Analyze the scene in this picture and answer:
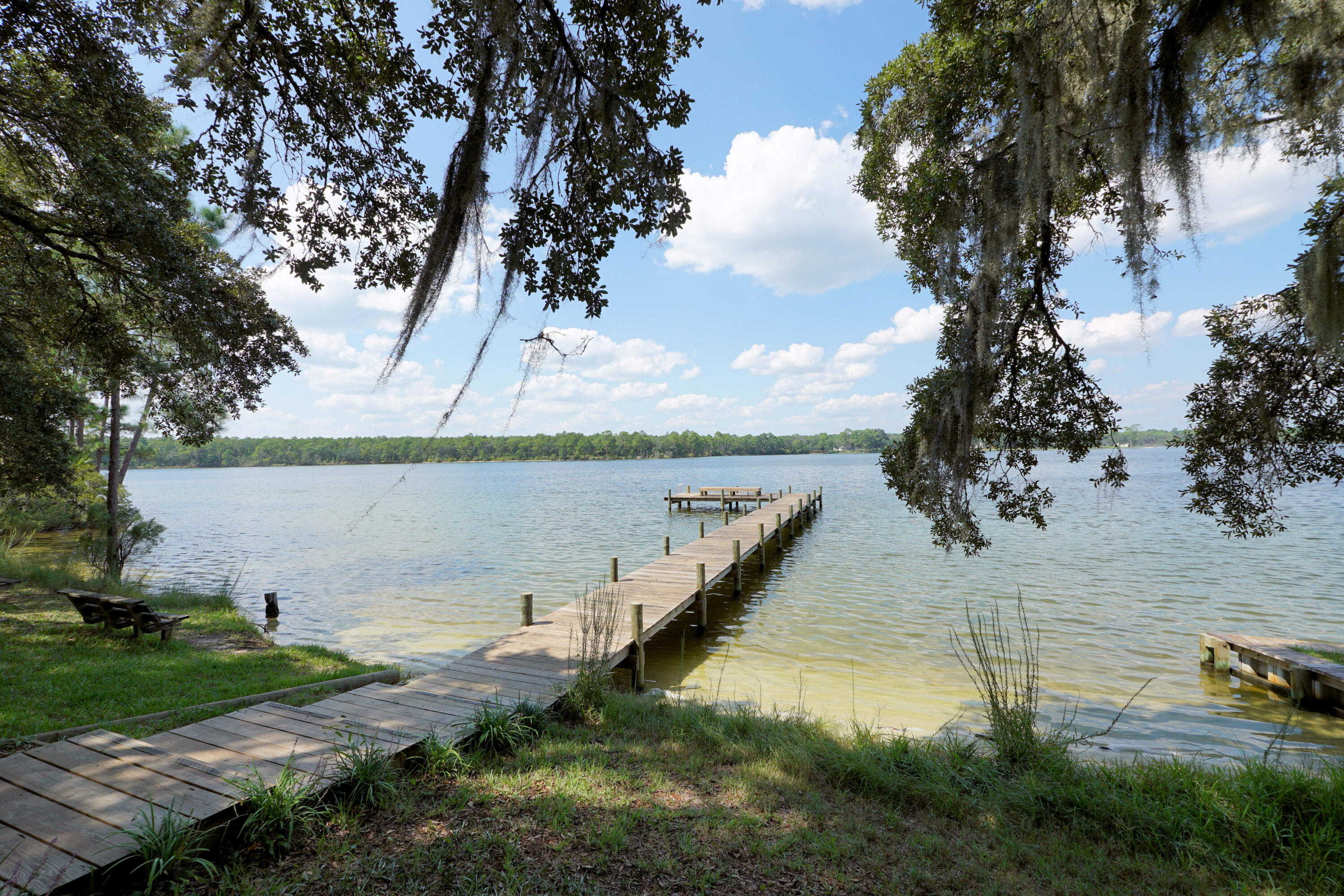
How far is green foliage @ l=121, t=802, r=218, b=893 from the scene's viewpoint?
2764 mm

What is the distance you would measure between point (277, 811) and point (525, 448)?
116 metres

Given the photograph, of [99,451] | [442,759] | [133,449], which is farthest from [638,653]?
[99,451]

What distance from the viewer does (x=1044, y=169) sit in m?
4.32

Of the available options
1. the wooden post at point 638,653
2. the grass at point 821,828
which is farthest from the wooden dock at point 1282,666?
the wooden post at point 638,653

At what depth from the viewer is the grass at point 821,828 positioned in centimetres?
296

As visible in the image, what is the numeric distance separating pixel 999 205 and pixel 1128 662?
8648mm

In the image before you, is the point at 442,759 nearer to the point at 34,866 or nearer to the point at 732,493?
the point at 34,866

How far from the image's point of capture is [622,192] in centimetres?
454

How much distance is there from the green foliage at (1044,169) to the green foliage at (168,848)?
5.78 meters

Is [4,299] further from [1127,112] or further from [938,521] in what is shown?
[1127,112]

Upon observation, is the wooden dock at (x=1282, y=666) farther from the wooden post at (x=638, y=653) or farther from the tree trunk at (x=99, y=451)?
the tree trunk at (x=99, y=451)

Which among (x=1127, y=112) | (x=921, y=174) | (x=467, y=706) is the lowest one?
(x=467, y=706)

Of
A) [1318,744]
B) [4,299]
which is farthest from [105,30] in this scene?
[1318,744]

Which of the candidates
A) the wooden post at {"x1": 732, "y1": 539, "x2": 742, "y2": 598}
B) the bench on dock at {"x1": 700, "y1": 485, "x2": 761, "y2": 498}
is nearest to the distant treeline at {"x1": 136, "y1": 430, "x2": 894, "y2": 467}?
the bench on dock at {"x1": 700, "y1": 485, "x2": 761, "y2": 498}
